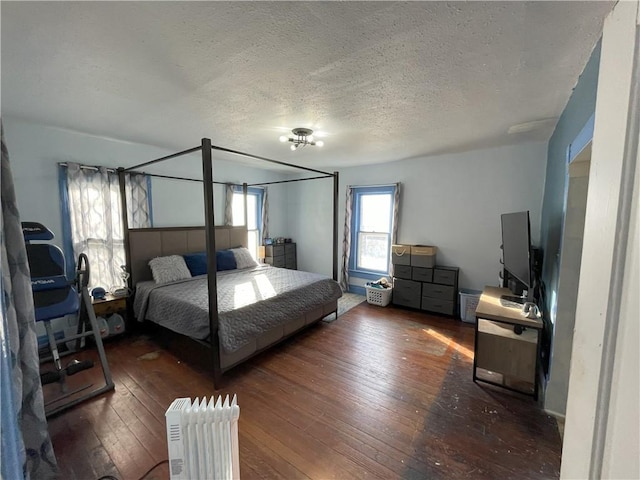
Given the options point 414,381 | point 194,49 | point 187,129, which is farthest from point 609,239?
point 187,129

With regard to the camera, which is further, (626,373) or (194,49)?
(194,49)

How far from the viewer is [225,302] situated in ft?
8.68

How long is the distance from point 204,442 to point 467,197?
13.4ft

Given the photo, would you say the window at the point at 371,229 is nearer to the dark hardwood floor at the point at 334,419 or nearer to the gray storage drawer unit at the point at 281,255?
the gray storage drawer unit at the point at 281,255

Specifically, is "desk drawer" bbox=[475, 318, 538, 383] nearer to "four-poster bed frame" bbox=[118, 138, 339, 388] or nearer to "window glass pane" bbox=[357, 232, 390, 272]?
"four-poster bed frame" bbox=[118, 138, 339, 388]

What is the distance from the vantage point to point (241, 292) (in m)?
2.99

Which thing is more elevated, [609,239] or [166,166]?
[166,166]

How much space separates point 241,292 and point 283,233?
300 cm

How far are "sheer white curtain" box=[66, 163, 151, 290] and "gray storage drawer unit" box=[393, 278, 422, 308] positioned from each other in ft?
12.4

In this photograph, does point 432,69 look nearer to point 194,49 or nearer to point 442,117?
point 442,117

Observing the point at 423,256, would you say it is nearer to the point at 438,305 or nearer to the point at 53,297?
the point at 438,305

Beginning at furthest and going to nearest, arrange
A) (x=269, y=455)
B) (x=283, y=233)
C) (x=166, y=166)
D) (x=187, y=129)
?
(x=283, y=233)
(x=166, y=166)
(x=187, y=129)
(x=269, y=455)

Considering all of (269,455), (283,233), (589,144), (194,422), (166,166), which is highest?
(166,166)

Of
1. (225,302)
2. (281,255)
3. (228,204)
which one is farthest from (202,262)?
(281,255)
